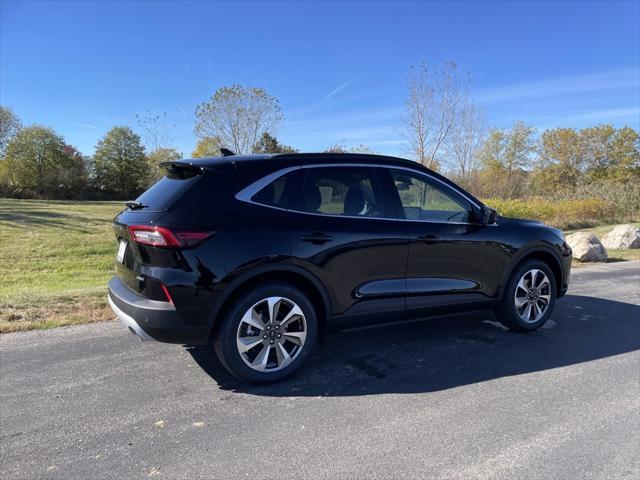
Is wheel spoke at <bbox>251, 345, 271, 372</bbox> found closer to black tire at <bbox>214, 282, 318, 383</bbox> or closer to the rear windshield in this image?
black tire at <bbox>214, 282, 318, 383</bbox>

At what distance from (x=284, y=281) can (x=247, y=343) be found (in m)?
0.55

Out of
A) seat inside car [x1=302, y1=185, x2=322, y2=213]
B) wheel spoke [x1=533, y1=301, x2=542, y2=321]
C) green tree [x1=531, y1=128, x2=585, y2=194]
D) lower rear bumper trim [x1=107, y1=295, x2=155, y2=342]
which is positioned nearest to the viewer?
lower rear bumper trim [x1=107, y1=295, x2=155, y2=342]

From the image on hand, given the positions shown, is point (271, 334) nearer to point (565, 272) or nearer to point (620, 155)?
point (565, 272)

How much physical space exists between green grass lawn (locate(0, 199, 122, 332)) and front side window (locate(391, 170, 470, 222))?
12.1ft

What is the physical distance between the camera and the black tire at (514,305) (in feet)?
15.6

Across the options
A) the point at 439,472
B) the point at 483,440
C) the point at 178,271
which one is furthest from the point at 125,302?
the point at 483,440

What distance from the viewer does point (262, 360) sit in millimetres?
3535

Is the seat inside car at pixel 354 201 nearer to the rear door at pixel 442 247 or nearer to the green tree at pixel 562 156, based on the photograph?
the rear door at pixel 442 247

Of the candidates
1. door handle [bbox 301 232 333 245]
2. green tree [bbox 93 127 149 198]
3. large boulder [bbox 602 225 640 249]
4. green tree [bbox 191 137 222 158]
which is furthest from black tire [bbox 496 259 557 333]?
green tree [bbox 93 127 149 198]

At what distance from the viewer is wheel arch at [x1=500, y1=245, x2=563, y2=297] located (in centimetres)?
471

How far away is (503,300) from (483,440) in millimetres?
2191

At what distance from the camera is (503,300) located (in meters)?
4.75

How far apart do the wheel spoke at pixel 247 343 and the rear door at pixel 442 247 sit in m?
1.42

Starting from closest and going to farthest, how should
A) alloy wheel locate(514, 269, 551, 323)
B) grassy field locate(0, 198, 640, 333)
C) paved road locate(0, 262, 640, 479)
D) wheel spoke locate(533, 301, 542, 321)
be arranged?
paved road locate(0, 262, 640, 479)
alloy wheel locate(514, 269, 551, 323)
wheel spoke locate(533, 301, 542, 321)
grassy field locate(0, 198, 640, 333)
